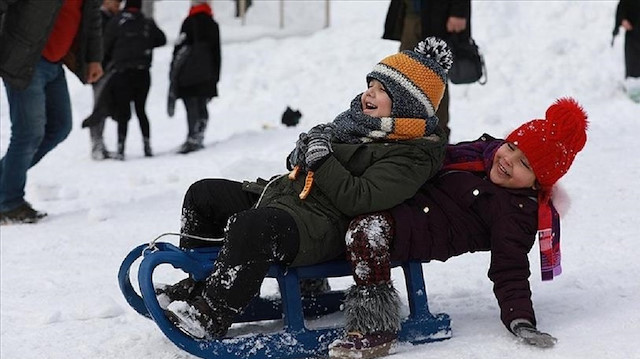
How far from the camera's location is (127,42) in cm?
886

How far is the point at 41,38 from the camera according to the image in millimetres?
5168

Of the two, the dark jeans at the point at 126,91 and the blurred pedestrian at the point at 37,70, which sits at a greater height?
the blurred pedestrian at the point at 37,70

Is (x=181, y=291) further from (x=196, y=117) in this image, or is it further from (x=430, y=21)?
(x=196, y=117)

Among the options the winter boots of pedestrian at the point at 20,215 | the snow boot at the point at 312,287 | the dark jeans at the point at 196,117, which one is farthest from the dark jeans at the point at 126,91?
the snow boot at the point at 312,287

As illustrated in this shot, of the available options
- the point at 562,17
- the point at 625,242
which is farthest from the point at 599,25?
the point at 625,242

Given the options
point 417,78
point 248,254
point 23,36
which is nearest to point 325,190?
point 248,254

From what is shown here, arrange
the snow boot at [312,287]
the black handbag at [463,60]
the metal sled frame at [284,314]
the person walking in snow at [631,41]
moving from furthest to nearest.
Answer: the person walking in snow at [631,41] → the black handbag at [463,60] → the snow boot at [312,287] → the metal sled frame at [284,314]

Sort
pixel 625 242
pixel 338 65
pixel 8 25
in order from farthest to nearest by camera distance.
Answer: pixel 338 65 < pixel 8 25 < pixel 625 242

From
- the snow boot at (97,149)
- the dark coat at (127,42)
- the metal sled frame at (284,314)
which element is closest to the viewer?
the metal sled frame at (284,314)

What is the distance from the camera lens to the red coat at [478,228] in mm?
2986

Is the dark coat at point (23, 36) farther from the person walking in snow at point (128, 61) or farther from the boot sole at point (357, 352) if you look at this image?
the person walking in snow at point (128, 61)

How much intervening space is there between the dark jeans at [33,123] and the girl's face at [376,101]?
2.68 metres

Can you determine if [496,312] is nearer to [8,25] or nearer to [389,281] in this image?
[389,281]

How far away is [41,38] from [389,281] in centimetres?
305
